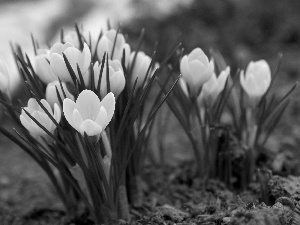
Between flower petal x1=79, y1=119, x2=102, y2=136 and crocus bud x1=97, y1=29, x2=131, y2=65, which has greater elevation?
crocus bud x1=97, y1=29, x2=131, y2=65

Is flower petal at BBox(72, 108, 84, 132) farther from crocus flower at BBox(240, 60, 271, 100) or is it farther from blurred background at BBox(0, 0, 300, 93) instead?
blurred background at BBox(0, 0, 300, 93)

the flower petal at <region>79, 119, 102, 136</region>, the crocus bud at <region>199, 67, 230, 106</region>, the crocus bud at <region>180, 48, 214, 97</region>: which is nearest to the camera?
the flower petal at <region>79, 119, 102, 136</region>

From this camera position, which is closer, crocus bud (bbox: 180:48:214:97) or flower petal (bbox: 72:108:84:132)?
flower petal (bbox: 72:108:84:132)

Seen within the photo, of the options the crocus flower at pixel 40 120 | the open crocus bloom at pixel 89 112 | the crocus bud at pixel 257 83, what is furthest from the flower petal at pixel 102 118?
the crocus bud at pixel 257 83

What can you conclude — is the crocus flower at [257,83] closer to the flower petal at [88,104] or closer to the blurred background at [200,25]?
the flower petal at [88,104]

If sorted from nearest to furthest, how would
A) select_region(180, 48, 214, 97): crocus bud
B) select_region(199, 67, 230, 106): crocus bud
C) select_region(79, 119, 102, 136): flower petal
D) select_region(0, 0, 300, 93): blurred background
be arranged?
select_region(79, 119, 102, 136): flower petal
select_region(180, 48, 214, 97): crocus bud
select_region(199, 67, 230, 106): crocus bud
select_region(0, 0, 300, 93): blurred background

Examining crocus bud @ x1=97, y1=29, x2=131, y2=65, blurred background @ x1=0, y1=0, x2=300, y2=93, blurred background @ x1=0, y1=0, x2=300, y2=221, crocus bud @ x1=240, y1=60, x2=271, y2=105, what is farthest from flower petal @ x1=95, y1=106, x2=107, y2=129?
blurred background @ x1=0, y1=0, x2=300, y2=93

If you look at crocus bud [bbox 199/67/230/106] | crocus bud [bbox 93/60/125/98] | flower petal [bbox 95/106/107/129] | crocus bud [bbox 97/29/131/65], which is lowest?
flower petal [bbox 95/106/107/129]

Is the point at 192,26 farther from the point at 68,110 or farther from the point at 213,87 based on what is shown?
the point at 68,110
